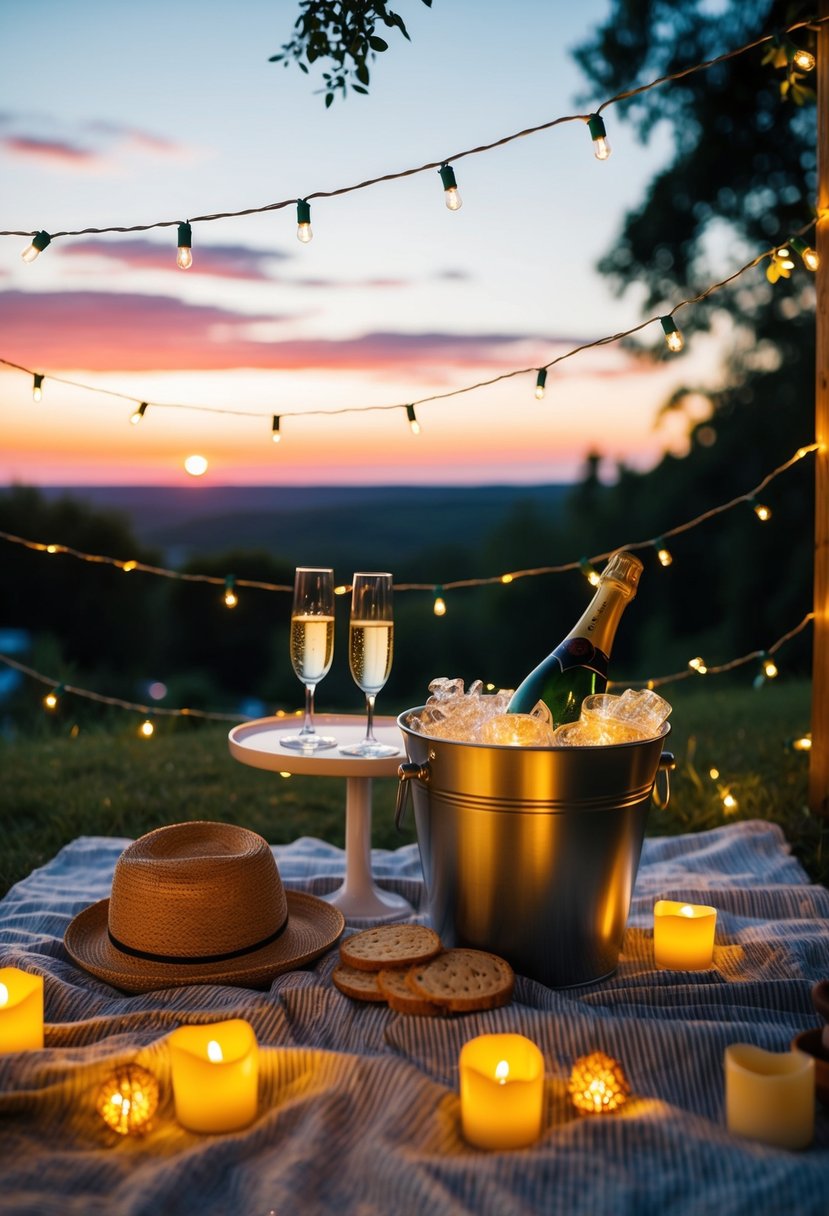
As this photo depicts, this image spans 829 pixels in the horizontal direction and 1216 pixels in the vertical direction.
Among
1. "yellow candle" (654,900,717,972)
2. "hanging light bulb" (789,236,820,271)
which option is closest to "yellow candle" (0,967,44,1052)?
"yellow candle" (654,900,717,972)

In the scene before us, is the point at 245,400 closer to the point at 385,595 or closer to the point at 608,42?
the point at 385,595

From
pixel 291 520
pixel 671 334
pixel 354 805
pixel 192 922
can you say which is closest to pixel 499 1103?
pixel 192 922

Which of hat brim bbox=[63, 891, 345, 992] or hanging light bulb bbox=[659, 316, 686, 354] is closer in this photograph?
hat brim bbox=[63, 891, 345, 992]

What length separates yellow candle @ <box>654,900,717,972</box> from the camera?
2.12 meters

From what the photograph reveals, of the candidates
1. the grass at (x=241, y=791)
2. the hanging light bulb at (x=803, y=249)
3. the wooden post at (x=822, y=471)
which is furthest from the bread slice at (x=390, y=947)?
the hanging light bulb at (x=803, y=249)

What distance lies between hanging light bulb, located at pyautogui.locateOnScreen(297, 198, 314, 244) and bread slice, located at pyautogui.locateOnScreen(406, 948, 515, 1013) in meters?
1.62

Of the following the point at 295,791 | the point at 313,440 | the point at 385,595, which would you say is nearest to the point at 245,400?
the point at 313,440

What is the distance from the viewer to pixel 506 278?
6.64 m

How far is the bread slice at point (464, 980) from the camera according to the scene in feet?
5.99

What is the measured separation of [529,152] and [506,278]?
0.88 m

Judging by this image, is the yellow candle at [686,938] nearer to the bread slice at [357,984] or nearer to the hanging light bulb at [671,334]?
the bread slice at [357,984]

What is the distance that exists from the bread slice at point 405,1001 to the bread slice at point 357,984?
26 millimetres

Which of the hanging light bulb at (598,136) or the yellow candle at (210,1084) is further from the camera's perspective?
the hanging light bulb at (598,136)

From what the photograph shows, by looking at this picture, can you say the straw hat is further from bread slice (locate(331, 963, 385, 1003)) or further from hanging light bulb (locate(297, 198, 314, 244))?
→ hanging light bulb (locate(297, 198, 314, 244))
